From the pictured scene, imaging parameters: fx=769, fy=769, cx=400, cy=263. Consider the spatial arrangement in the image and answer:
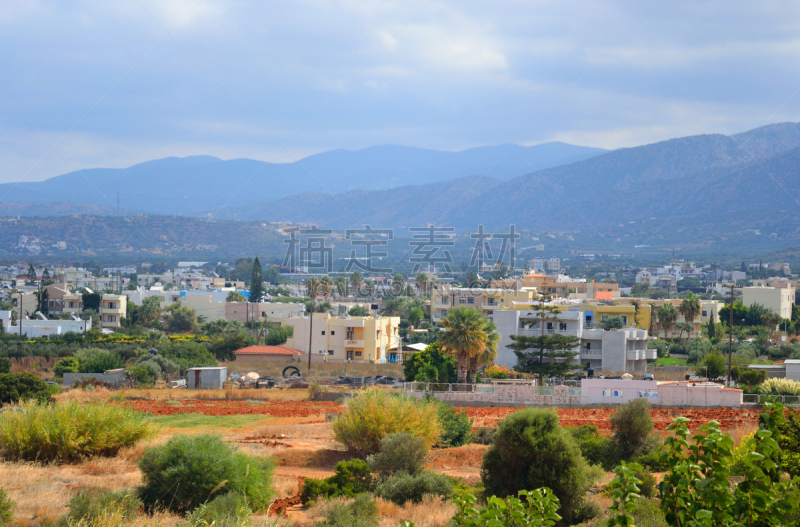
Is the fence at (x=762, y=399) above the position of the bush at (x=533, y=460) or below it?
below

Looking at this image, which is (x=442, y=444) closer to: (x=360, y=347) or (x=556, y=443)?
(x=556, y=443)

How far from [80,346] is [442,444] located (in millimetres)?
41100

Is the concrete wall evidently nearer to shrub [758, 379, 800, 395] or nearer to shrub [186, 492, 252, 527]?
shrub [758, 379, 800, 395]

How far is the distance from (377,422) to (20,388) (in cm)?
1765

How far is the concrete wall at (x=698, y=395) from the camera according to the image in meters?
32.3

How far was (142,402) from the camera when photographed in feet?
114

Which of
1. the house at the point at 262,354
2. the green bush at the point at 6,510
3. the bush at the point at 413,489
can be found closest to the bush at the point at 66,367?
the house at the point at 262,354

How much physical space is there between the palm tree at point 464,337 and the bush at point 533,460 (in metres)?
23.8

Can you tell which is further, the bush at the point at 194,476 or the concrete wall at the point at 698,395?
the concrete wall at the point at 698,395

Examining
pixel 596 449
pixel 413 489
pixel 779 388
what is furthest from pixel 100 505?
pixel 779 388

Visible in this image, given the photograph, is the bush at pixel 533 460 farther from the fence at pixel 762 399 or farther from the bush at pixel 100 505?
the fence at pixel 762 399

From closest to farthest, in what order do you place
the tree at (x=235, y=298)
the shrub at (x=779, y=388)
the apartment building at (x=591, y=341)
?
the shrub at (x=779, y=388) → the apartment building at (x=591, y=341) → the tree at (x=235, y=298)

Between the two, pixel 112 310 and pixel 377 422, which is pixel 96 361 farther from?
pixel 112 310

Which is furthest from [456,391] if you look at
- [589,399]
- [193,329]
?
[193,329]
